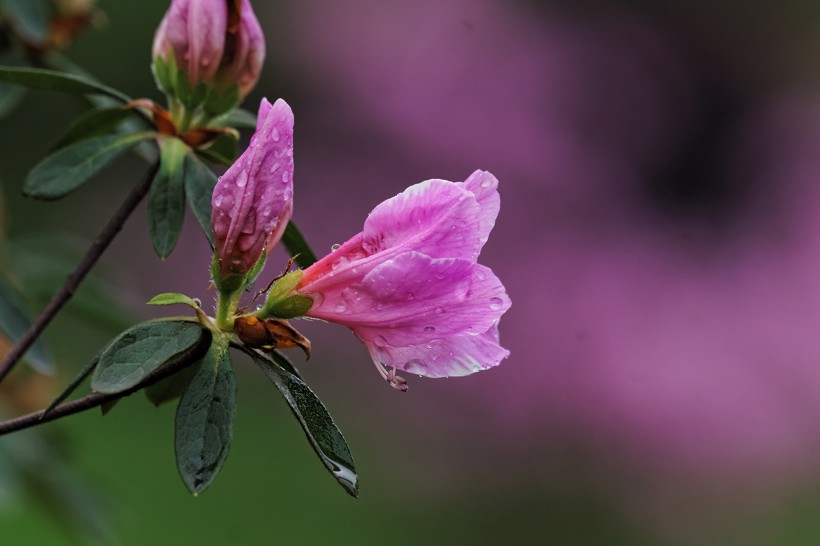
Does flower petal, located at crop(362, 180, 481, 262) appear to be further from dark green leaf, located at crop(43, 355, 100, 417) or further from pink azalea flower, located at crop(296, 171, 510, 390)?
dark green leaf, located at crop(43, 355, 100, 417)

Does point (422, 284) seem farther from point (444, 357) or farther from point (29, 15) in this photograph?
point (29, 15)

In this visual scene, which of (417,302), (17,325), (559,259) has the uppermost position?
(417,302)

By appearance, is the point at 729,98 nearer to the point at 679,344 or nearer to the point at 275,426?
the point at 679,344

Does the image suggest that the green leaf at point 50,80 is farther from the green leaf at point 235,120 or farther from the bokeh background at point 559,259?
the bokeh background at point 559,259

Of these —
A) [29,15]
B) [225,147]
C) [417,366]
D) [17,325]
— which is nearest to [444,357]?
[417,366]

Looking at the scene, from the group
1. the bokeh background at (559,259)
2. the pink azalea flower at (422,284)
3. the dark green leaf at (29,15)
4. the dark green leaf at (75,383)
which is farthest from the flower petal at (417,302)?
the bokeh background at (559,259)

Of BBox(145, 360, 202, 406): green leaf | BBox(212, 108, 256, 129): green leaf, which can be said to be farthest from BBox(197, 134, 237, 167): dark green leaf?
BBox(145, 360, 202, 406): green leaf
